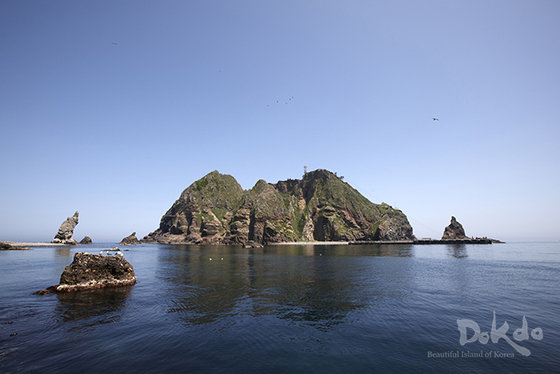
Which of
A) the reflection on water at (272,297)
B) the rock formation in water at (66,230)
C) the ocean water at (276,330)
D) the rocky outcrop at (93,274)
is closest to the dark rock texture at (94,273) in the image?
the rocky outcrop at (93,274)

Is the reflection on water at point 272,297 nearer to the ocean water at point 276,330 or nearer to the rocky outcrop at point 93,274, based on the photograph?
the ocean water at point 276,330

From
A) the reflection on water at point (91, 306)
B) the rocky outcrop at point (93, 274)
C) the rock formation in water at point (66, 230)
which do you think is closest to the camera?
the reflection on water at point (91, 306)

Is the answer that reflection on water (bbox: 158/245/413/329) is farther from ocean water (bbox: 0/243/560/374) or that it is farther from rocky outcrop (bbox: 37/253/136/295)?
rocky outcrop (bbox: 37/253/136/295)

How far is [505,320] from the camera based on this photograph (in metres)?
24.9

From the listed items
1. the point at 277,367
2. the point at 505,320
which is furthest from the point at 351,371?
the point at 505,320

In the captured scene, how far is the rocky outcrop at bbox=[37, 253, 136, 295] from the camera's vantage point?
3597cm

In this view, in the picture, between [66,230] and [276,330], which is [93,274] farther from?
[66,230]

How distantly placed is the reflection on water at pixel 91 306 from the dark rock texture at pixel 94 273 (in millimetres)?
1300

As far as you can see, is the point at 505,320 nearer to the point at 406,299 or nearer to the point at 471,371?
the point at 406,299

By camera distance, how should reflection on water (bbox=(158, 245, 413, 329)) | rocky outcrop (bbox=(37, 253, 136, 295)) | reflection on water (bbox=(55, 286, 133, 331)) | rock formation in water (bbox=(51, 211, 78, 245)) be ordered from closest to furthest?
reflection on water (bbox=(55, 286, 133, 331)) → reflection on water (bbox=(158, 245, 413, 329)) → rocky outcrop (bbox=(37, 253, 136, 295)) → rock formation in water (bbox=(51, 211, 78, 245))

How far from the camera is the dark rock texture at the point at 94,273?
3606 cm

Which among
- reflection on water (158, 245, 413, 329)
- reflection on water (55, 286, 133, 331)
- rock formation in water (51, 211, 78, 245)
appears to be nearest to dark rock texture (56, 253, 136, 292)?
reflection on water (55, 286, 133, 331)

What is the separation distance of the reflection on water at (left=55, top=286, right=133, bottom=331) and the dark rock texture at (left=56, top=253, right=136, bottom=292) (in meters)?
1.30

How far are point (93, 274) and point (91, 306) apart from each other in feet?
38.5
